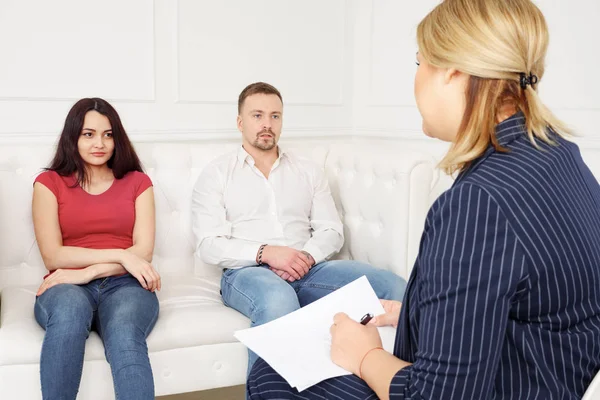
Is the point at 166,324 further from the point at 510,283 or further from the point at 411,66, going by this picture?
the point at 411,66

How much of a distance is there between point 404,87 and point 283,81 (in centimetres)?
61

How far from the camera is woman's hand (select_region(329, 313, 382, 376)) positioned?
1182mm

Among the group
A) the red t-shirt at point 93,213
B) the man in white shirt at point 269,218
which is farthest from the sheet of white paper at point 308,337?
the red t-shirt at point 93,213

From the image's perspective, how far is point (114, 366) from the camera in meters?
1.99

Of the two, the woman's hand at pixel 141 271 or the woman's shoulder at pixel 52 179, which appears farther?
the woman's shoulder at pixel 52 179

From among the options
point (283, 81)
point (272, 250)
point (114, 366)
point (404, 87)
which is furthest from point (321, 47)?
point (114, 366)

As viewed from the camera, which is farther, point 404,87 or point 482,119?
point 404,87

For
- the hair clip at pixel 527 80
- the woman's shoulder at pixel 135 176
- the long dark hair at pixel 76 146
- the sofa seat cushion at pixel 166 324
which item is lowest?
the sofa seat cushion at pixel 166 324

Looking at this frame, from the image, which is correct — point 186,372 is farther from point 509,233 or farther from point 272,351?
point 509,233

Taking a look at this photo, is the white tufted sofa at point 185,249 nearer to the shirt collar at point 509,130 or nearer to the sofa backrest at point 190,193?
the sofa backrest at point 190,193

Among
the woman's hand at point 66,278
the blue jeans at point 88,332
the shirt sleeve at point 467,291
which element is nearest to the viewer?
the shirt sleeve at point 467,291

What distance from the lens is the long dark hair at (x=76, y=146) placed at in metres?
2.49

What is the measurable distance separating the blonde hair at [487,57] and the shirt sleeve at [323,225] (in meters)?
1.68

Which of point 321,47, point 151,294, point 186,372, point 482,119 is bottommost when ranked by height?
point 186,372
